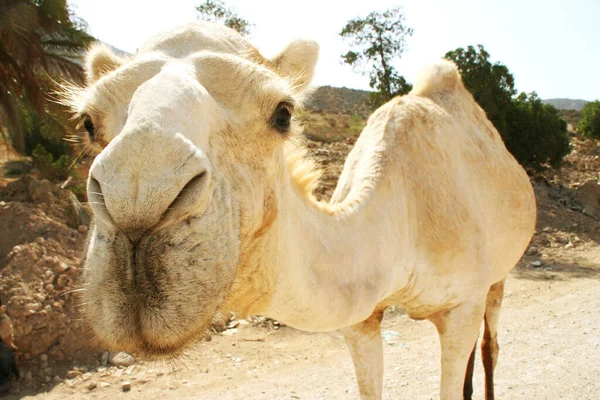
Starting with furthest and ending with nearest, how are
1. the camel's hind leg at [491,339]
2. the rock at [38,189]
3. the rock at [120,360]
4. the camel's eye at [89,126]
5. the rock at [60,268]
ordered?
the rock at [38,189]
the rock at [60,268]
the rock at [120,360]
the camel's hind leg at [491,339]
the camel's eye at [89,126]

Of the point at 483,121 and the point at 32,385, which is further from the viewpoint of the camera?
the point at 32,385

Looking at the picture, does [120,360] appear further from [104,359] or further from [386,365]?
[386,365]

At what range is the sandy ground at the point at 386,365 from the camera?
5.42 m

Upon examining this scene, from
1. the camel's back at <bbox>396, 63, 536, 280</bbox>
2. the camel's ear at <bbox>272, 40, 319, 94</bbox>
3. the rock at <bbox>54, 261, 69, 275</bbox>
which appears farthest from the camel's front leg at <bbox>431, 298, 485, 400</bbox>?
the rock at <bbox>54, 261, 69, 275</bbox>

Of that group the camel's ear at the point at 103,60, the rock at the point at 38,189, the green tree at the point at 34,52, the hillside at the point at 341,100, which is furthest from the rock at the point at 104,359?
the hillside at the point at 341,100

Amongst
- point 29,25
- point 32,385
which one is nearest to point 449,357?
point 32,385

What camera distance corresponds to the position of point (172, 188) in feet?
4.28

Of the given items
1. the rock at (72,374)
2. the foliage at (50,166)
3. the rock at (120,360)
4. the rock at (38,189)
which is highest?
the foliage at (50,166)

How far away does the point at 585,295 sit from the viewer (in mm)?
8383

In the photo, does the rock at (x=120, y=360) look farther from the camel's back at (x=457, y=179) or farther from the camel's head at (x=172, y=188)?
the camel's head at (x=172, y=188)

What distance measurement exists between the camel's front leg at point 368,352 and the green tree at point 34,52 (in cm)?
905

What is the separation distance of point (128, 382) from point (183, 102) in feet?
17.3

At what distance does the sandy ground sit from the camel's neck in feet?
9.77

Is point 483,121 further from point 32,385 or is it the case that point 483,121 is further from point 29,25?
point 29,25
